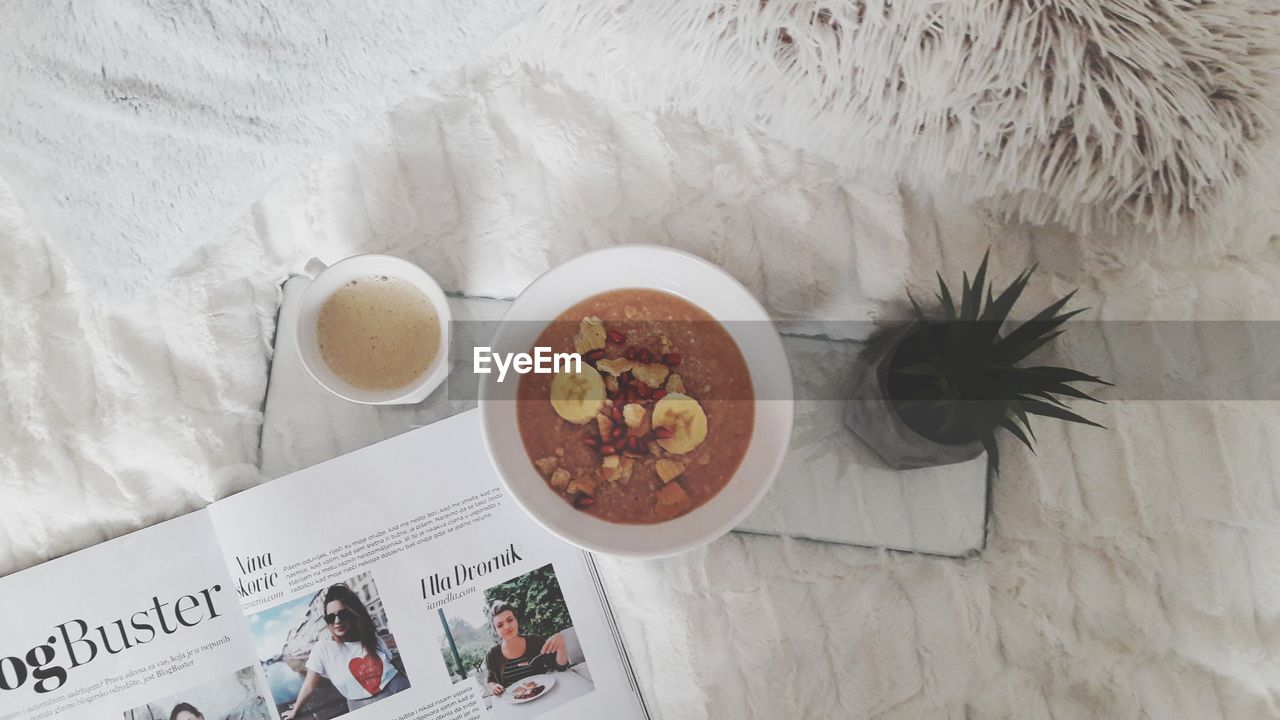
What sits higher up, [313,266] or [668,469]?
[313,266]

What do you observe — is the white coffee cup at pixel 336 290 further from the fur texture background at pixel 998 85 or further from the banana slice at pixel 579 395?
the fur texture background at pixel 998 85

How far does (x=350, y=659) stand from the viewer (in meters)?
0.64

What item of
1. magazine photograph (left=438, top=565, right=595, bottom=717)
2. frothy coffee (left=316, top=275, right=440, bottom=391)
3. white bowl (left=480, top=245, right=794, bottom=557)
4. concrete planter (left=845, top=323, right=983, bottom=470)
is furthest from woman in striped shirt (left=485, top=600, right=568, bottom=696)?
concrete planter (left=845, top=323, right=983, bottom=470)

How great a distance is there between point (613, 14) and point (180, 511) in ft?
2.02

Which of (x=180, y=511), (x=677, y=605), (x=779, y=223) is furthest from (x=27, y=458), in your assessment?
(x=779, y=223)

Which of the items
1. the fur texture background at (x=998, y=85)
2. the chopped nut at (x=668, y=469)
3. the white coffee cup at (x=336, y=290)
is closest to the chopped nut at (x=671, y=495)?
the chopped nut at (x=668, y=469)

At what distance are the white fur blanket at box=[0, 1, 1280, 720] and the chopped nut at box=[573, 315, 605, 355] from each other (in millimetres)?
95

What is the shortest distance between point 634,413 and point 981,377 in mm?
269

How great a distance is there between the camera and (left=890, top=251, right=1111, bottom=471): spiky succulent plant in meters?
0.50

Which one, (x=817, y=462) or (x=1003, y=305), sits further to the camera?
(x=817, y=462)

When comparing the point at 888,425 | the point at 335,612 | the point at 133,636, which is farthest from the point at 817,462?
the point at 133,636

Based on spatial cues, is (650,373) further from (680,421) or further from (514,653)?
(514,653)

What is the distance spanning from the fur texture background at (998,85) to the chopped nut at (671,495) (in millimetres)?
341

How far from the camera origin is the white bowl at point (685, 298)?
572 millimetres
